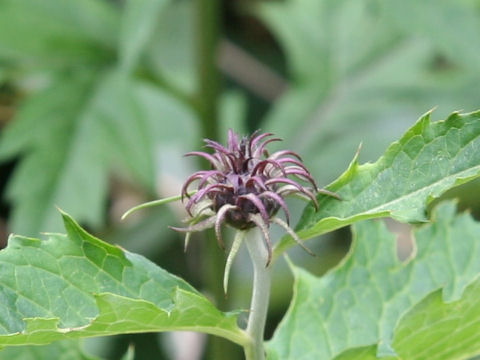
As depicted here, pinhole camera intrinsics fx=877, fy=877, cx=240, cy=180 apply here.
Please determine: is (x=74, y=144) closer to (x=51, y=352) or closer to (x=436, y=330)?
(x=51, y=352)

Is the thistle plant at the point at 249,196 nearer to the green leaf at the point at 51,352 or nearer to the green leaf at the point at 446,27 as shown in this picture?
the green leaf at the point at 51,352

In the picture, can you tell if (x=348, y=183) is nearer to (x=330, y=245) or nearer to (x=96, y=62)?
(x=96, y=62)

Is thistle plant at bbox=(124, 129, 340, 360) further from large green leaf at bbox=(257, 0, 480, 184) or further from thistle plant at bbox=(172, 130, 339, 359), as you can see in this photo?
large green leaf at bbox=(257, 0, 480, 184)

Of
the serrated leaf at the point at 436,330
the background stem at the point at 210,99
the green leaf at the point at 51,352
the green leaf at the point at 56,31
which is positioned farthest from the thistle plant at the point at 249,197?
the green leaf at the point at 56,31

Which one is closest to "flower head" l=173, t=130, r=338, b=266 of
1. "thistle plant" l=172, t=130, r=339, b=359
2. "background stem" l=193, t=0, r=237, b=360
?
"thistle plant" l=172, t=130, r=339, b=359

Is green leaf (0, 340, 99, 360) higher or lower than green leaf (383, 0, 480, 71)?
lower

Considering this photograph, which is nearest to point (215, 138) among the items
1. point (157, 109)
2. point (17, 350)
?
point (157, 109)
